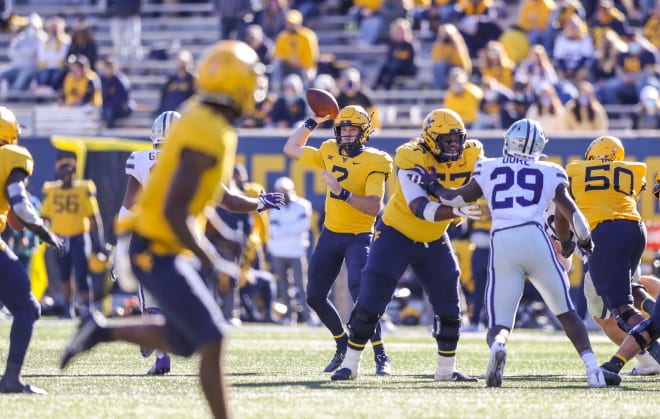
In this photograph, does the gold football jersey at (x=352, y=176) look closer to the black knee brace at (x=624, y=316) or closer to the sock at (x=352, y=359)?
the sock at (x=352, y=359)

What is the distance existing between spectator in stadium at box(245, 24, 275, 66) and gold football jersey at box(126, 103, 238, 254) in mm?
13224

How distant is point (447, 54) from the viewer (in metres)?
19.4

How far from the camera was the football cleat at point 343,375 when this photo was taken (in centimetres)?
921

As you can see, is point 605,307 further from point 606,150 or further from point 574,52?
point 574,52

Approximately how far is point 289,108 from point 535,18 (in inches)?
164

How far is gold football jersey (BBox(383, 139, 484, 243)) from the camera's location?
9156 mm

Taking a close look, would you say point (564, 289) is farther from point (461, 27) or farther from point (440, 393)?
point (461, 27)

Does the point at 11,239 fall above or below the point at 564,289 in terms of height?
below

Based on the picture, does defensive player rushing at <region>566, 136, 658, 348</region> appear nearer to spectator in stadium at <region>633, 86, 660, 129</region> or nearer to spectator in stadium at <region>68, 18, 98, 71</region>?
spectator in stadium at <region>633, 86, 660, 129</region>

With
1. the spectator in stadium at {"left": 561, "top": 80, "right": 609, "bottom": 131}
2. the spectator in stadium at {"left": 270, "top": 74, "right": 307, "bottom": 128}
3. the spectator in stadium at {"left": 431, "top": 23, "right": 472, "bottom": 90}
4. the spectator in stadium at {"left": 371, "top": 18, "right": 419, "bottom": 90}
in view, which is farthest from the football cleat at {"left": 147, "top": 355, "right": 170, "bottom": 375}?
the spectator in stadium at {"left": 371, "top": 18, "right": 419, "bottom": 90}

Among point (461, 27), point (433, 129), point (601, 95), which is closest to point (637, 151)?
point (601, 95)

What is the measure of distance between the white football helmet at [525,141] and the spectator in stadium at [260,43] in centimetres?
1079

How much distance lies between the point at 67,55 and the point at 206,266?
15219 mm

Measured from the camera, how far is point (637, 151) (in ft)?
55.0
